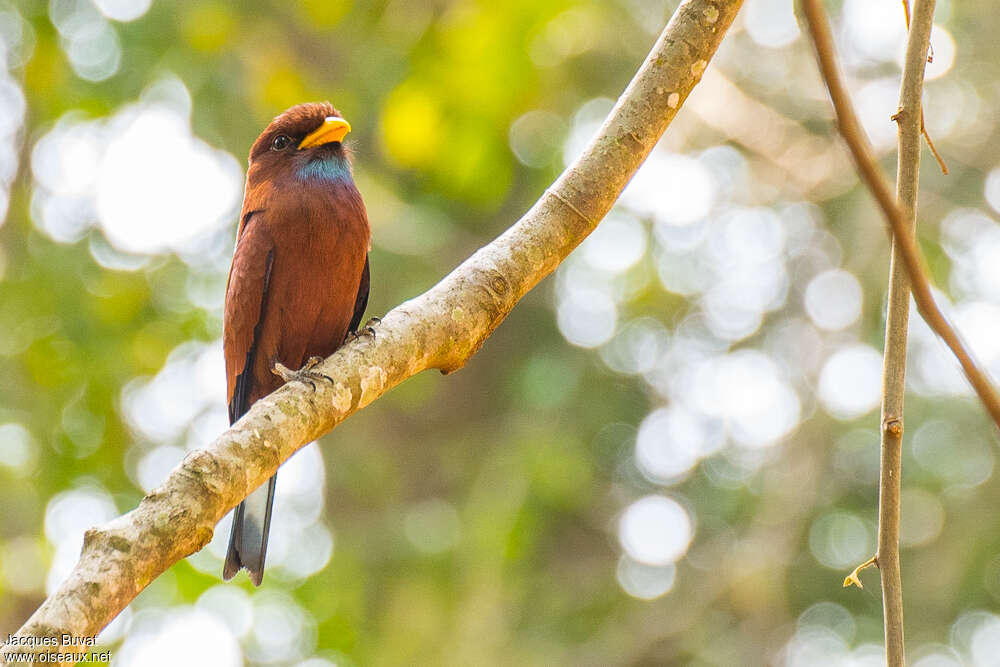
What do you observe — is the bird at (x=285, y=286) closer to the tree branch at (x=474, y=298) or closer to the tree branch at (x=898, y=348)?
the tree branch at (x=474, y=298)

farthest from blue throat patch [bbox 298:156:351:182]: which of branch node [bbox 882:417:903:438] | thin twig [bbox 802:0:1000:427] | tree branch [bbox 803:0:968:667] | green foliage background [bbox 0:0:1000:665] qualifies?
thin twig [bbox 802:0:1000:427]

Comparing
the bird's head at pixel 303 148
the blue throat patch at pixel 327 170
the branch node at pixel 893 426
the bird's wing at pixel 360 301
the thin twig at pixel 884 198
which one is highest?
the bird's head at pixel 303 148

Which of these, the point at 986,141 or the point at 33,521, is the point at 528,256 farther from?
the point at 986,141

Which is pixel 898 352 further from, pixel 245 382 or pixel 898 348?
pixel 245 382

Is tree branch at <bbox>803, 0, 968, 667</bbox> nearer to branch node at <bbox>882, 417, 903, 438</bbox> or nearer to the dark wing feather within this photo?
branch node at <bbox>882, 417, 903, 438</bbox>

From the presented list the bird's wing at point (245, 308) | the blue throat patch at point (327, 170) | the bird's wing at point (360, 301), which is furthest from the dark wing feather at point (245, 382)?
the blue throat patch at point (327, 170)

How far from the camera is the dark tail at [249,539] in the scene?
145 inches

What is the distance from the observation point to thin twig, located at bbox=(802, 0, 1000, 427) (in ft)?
3.87

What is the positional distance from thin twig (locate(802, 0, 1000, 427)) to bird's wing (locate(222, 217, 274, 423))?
2777 millimetres

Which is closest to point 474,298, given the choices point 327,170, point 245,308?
point 245,308

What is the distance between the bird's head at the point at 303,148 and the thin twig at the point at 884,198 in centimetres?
289

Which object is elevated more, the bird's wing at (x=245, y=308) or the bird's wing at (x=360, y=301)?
the bird's wing at (x=360, y=301)

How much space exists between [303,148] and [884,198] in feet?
10.4

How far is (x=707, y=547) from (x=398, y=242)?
3146 mm
